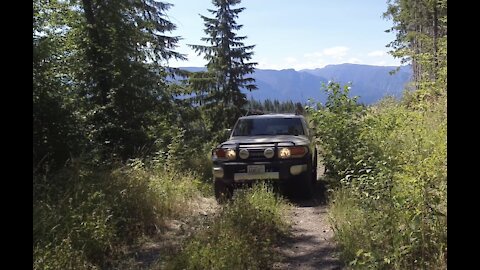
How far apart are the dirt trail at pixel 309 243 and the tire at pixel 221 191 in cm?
140

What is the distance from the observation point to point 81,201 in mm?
5746

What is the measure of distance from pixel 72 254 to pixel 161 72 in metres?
9.13

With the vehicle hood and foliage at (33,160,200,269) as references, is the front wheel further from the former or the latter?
foliage at (33,160,200,269)

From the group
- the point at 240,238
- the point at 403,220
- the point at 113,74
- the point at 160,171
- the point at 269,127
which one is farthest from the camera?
the point at 113,74

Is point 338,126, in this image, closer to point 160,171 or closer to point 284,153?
point 284,153

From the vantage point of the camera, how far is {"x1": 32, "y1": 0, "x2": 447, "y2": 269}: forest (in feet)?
13.6

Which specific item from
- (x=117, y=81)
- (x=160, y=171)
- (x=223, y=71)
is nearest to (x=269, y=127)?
(x=160, y=171)

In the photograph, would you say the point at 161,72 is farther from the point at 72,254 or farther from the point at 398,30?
the point at 398,30

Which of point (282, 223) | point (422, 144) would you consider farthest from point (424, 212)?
point (282, 223)

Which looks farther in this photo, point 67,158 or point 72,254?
point 67,158

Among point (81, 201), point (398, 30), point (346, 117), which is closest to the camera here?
point (81, 201)

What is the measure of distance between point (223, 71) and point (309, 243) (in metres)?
20.9

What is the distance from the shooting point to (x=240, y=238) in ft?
15.7

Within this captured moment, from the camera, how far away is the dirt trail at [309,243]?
471cm
